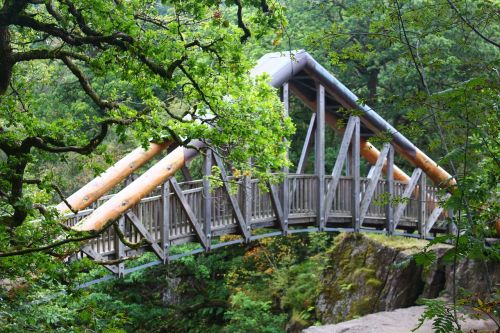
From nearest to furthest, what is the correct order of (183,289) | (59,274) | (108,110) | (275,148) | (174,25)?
(59,274), (174,25), (108,110), (275,148), (183,289)

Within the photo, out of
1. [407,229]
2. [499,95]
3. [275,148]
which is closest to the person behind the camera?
[499,95]

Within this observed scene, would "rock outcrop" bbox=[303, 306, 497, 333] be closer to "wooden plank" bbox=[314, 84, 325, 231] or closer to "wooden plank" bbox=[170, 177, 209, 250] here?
"wooden plank" bbox=[170, 177, 209, 250]

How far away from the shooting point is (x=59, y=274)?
601 cm

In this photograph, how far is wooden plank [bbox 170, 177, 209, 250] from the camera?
11680mm

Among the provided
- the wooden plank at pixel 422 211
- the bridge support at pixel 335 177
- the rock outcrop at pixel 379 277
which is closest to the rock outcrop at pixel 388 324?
the rock outcrop at pixel 379 277

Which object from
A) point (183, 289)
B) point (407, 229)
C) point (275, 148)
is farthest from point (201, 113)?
point (183, 289)

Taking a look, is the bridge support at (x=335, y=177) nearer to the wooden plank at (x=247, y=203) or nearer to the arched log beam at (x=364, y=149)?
the arched log beam at (x=364, y=149)

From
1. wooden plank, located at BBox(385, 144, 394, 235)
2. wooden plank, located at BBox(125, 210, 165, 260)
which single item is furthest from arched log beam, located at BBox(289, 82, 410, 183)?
wooden plank, located at BBox(125, 210, 165, 260)

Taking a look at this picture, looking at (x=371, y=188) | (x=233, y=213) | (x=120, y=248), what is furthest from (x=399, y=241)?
(x=120, y=248)

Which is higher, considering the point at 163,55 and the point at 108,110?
the point at 163,55

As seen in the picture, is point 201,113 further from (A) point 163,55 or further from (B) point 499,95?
(B) point 499,95

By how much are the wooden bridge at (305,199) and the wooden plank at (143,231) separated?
16 mm

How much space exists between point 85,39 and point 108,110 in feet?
3.24

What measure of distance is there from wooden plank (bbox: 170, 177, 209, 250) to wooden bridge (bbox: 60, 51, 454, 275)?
17 millimetres
